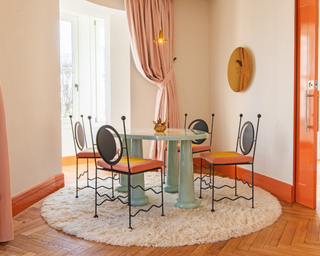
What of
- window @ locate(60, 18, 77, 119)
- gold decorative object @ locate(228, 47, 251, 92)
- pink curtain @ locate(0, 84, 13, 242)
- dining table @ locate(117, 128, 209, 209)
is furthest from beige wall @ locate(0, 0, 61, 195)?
gold decorative object @ locate(228, 47, 251, 92)

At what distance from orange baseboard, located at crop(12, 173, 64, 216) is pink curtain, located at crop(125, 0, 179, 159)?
4.79ft

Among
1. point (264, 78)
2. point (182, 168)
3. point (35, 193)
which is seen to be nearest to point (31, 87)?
point (35, 193)

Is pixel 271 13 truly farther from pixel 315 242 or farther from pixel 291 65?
pixel 315 242

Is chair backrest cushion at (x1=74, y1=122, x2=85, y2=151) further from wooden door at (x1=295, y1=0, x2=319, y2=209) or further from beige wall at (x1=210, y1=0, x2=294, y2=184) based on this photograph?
wooden door at (x1=295, y1=0, x2=319, y2=209)

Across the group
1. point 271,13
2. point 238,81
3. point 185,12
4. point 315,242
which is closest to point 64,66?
point 185,12

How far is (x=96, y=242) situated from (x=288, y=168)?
208 cm

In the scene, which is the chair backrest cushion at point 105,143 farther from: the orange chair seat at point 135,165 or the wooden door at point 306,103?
the wooden door at point 306,103

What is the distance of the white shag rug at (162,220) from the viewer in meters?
1.98

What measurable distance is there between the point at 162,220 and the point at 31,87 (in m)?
1.87

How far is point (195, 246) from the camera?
6.17ft

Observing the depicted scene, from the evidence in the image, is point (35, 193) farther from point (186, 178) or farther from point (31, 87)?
point (186, 178)

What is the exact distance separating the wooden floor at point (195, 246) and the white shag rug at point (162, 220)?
6 cm

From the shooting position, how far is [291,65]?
285 cm

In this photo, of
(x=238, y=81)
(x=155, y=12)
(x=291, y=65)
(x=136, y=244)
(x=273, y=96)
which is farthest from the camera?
(x=155, y=12)
